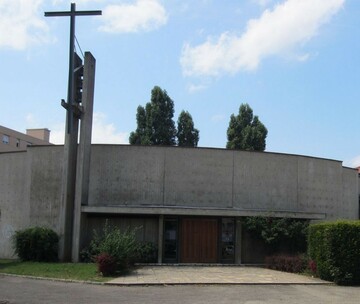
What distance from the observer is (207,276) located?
19359 millimetres

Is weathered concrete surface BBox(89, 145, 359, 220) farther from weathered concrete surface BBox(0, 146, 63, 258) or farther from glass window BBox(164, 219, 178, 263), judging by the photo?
weathered concrete surface BBox(0, 146, 63, 258)

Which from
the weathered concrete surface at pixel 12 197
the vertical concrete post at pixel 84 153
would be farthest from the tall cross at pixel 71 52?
the weathered concrete surface at pixel 12 197

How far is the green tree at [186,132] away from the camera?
2021 inches

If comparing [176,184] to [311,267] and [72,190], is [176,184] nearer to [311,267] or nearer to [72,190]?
[72,190]

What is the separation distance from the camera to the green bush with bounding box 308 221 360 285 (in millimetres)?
18234

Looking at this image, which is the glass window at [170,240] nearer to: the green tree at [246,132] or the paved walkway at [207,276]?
the paved walkway at [207,276]

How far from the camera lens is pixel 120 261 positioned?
62.4 feet

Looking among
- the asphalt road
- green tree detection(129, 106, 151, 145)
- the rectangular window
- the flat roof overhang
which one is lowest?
the asphalt road

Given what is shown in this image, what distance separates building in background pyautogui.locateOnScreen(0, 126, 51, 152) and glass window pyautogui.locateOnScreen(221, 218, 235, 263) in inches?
1973

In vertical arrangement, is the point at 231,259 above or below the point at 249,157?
below

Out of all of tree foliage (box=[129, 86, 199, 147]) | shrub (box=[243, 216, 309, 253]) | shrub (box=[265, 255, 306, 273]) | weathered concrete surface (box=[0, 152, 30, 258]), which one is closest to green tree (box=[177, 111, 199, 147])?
tree foliage (box=[129, 86, 199, 147])

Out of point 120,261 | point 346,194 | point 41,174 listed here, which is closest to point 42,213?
point 41,174

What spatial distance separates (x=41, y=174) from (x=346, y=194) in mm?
17760

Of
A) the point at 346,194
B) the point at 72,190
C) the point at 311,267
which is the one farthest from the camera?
the point at 346,194
